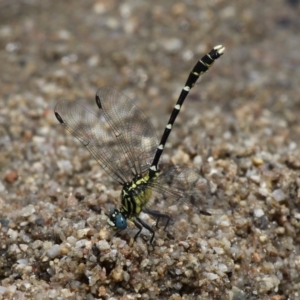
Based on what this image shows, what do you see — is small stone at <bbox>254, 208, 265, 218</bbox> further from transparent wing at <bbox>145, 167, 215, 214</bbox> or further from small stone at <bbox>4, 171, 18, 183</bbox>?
small stone at <bbox>4, 171, 18, 183</bbox>

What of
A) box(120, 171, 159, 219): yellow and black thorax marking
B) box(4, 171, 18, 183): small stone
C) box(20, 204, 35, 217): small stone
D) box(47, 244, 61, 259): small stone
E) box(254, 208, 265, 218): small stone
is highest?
box(4, 171, 18, 183): small stone

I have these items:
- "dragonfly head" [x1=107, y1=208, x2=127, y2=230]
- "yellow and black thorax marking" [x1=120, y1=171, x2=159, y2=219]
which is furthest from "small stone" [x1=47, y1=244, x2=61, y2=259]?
"yellow and black thorax marking" [x1=120, y1=171, x2=159, y2=219]

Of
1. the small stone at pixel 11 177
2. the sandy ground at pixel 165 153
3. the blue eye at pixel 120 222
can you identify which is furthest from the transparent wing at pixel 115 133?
the small stone at pixel 11 177

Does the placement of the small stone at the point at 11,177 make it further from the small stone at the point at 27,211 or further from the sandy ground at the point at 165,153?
the small stone at the point at 27,211

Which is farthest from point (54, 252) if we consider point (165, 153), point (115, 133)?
point (165, 153)

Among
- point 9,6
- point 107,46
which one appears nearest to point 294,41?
point 107,46

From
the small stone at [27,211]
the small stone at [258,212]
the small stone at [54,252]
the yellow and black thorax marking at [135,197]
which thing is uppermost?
the small stone at [258,212]

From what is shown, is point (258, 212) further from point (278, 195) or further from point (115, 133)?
point (115, 133)
